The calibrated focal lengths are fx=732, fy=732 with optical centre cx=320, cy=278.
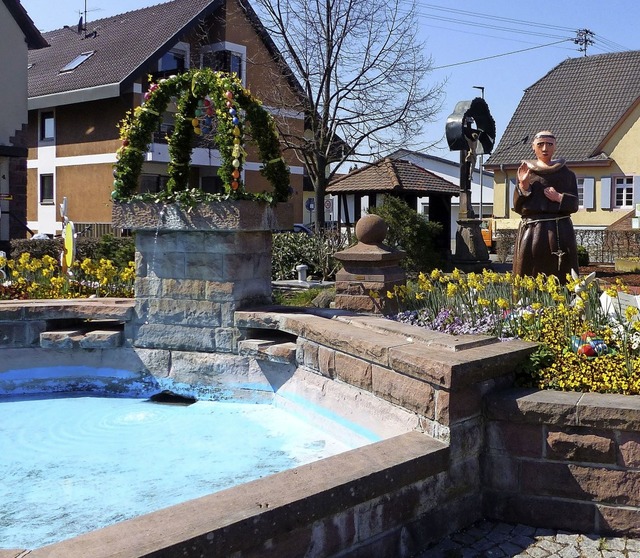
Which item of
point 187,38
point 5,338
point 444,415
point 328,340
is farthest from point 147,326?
point 187,38

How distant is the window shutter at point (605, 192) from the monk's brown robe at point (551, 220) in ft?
94.0

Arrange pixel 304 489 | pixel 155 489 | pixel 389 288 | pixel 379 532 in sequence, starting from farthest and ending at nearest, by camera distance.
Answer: pixel 389 288
pixel 155 489
pixel 379 532
pixel 304 489

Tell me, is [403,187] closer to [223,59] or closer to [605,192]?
[223,59]

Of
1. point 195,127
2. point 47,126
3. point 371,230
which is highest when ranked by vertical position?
point 47,126

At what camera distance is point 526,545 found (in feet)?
12.1

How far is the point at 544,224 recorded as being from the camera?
7242 mm

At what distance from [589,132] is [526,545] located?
115 feet

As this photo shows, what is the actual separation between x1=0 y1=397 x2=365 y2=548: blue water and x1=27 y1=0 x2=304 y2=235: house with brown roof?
68.1 feet

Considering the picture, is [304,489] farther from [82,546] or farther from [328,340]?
[328,340]

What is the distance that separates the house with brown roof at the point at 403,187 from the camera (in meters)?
19.3

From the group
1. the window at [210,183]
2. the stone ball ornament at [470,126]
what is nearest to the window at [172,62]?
the window at [210,183]

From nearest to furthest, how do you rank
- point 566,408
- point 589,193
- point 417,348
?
point 566,408 < point 417,348 < point 589,193

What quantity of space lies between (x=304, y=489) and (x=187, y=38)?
91.1 ft

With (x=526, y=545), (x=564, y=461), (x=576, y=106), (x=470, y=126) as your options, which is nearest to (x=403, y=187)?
(x=470, y=126)
